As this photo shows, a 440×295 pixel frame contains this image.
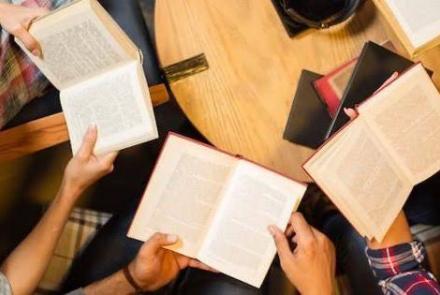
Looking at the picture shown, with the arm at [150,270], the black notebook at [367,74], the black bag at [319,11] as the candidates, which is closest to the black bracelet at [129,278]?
the arm at [150,270]

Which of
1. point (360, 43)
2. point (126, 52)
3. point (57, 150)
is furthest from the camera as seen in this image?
A: point (57, 150)

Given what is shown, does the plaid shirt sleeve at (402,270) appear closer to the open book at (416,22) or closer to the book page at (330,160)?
the book page at (330,160)

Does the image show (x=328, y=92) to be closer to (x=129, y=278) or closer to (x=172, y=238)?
(x=172, y=238)

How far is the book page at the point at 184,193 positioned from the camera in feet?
3.35

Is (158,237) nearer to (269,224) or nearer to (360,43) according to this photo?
(269,224)

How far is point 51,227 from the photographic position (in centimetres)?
105

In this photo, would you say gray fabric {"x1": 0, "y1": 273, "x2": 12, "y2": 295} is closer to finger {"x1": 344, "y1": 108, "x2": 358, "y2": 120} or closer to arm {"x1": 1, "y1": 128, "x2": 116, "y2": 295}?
arm {"x1": 1, "y1": 128, "x2": 116, "y2": 295}

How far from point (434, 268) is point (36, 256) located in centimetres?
91

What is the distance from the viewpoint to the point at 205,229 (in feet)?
3.43

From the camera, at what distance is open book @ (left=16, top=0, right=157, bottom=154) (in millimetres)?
942

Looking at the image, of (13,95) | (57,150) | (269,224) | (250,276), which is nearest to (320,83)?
(269,224)

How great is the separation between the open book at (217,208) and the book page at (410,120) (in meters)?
0.21

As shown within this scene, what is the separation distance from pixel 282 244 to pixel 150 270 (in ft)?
0.95

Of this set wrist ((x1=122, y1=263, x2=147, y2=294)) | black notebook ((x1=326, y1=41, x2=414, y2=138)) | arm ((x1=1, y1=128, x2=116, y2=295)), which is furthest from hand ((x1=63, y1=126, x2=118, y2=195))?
black notebook ((x1=326, y1=41, x2=414, y2=138))
